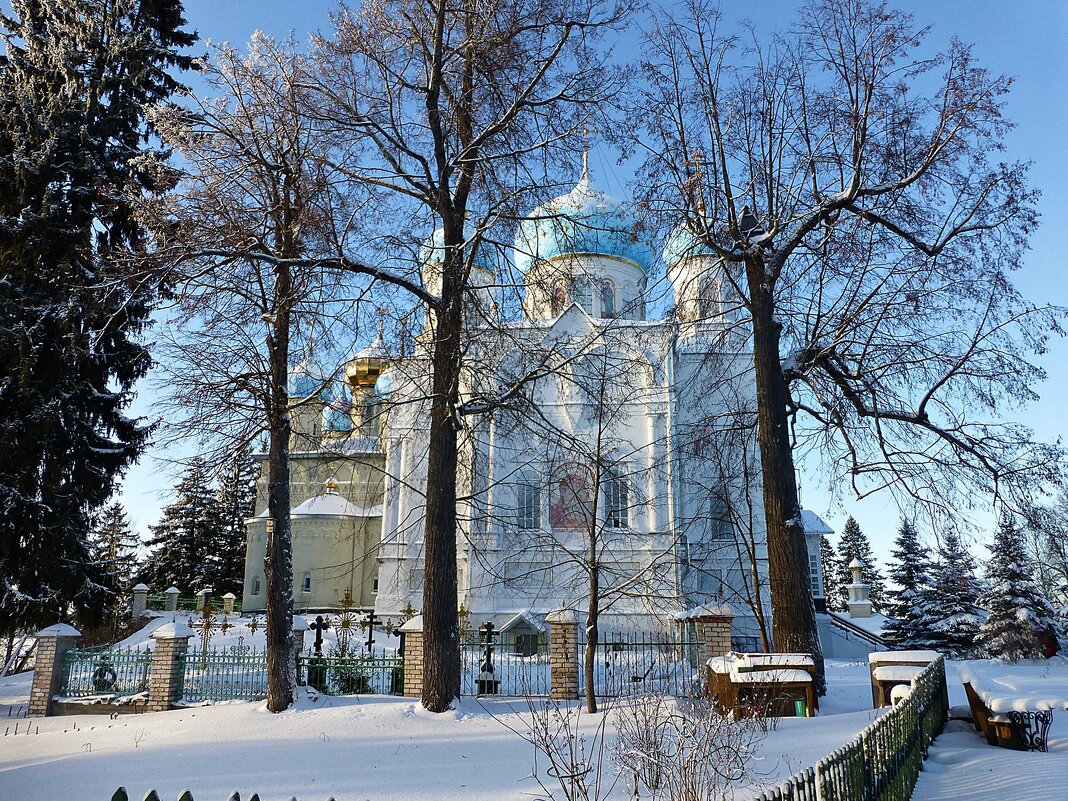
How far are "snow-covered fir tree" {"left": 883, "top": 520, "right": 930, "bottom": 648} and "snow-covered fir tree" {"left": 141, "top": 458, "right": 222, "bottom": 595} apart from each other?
3028 centimetres

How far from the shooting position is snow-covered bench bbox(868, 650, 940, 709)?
962 centimetres

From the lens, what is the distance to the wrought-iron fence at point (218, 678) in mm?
13172

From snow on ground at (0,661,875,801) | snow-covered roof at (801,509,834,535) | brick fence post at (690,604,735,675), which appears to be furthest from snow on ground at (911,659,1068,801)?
snow-covered roof at (801,509,834,535)

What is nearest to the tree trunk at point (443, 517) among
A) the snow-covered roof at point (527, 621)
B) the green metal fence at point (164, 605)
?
the snow-covered roof at point (527, 621)

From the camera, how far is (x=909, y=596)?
30688 millimetres

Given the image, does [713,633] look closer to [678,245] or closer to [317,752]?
[317,752]

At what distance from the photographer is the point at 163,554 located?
39.2 meters

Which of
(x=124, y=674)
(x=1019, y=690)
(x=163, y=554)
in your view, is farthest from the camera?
(x=163, y=554)

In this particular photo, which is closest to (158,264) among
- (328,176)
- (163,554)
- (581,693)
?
(328,176)

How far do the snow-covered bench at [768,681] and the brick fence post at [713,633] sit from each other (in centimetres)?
269

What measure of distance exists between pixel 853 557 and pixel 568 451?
1610 inches

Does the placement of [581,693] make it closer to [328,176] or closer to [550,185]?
[550,185]

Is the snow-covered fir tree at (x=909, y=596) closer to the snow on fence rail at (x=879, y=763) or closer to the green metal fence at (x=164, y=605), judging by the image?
the snow on fence rail at (x=879, y=763)

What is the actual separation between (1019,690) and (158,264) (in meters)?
11.5
